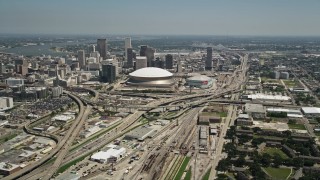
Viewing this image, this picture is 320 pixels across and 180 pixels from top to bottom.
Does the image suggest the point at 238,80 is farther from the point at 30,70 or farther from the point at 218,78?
the point at 30,70

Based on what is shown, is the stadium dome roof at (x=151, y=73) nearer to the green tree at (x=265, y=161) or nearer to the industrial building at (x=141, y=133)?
the industrial building at (x=141, y=133)

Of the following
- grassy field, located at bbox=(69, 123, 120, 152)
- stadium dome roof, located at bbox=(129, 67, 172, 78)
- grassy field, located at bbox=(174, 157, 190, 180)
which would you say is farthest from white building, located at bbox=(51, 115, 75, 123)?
stadium dome roof, located at bbox=(129, 67, 172, 78)

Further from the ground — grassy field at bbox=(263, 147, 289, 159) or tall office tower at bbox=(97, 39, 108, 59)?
tall office tower at bbox=(97, 39, 108, 59)

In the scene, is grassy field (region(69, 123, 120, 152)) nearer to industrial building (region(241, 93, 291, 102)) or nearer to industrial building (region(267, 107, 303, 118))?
industrial building (region(267, 107, 303, 118))

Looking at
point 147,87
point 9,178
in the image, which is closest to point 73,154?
point 9,178

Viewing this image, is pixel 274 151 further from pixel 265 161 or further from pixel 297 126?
pixel 297 126

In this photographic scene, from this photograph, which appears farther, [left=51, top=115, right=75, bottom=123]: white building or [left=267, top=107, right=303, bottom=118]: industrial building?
[left=267, top=107, right=303, bottom=118]: industrial building
